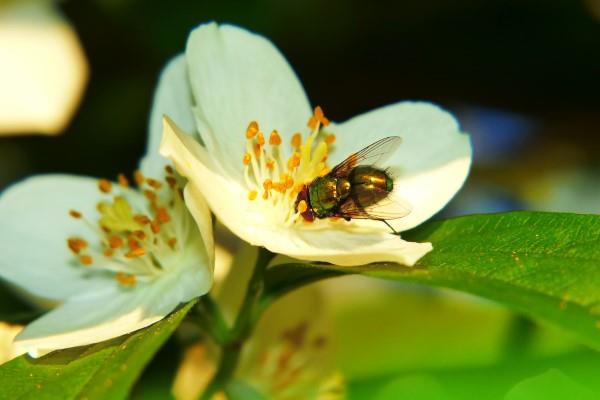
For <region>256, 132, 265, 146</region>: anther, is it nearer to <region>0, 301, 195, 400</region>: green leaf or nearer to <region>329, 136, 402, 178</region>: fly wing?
<region>329, 136, 402, 178</region>: fly wing

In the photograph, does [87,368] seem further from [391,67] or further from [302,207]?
[391,67]

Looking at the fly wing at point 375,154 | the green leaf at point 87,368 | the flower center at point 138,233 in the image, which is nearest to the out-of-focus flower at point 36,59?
the flower center at point 138,233

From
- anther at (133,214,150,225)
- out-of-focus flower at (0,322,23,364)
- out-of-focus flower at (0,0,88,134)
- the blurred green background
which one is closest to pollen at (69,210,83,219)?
anther at (133,214,150,225)

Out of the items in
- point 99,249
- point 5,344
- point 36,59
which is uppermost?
point 99,249

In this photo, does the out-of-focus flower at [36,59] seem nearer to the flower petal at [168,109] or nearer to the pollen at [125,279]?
the flower petal at [168,109]

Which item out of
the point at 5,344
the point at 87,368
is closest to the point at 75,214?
the point at 5,344

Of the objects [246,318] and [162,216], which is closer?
[246,318]
